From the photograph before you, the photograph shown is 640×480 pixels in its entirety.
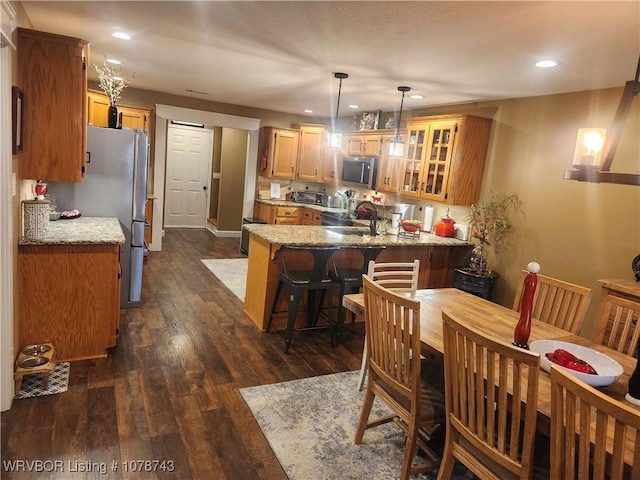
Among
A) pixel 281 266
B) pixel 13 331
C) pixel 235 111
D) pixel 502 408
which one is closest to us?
pixel 502 408

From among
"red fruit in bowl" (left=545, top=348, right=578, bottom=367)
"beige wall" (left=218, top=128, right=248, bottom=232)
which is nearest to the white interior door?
"beige wall" (left=218, top=128, right=248, bottom=232)

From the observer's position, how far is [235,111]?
703cm

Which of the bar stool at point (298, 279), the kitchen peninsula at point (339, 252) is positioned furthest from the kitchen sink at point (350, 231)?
the bar stool at point (298, 279)

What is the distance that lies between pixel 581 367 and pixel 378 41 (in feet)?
7.39

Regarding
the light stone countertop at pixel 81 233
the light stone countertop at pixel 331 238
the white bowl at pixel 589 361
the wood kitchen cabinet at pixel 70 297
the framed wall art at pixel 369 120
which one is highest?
the framed wall art at pixel 369 120

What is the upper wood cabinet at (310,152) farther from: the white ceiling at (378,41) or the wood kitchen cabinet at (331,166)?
the white ceiling at (378,41)

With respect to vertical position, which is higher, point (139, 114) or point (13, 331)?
point (139, 114)

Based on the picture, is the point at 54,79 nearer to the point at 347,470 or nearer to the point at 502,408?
the point at 347,470

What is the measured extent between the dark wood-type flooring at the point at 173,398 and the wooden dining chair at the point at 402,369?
2.23 feet

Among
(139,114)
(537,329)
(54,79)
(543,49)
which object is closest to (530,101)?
(543,49)

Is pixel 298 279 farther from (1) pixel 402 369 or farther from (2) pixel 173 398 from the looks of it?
(1) pixel 402 369

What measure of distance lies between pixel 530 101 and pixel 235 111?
462cm

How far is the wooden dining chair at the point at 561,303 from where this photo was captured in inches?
98.5

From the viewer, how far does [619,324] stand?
2424 millimetres
